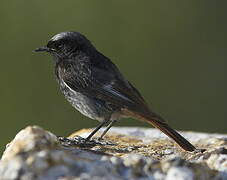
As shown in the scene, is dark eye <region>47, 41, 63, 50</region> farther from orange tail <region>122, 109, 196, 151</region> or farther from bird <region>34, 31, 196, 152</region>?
orange tail <region>122, 109, 196, 151</region>

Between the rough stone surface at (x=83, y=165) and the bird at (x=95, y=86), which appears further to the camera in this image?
the bird at (x=95, y=86)

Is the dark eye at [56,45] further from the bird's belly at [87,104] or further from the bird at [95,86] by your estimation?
the bird's belly at [87,104]

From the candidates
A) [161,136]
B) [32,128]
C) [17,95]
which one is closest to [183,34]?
[17,95]

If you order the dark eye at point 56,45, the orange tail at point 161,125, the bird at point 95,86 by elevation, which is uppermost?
the dark eye at point 56,45

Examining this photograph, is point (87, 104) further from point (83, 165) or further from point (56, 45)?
point (83, 165)

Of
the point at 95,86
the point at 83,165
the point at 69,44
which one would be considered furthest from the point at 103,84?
the point at 83,165

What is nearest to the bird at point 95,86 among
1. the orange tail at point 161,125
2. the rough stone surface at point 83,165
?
the orange tail at point 161,125

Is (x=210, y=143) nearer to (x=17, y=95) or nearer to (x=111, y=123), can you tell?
(x=111, y=123)
